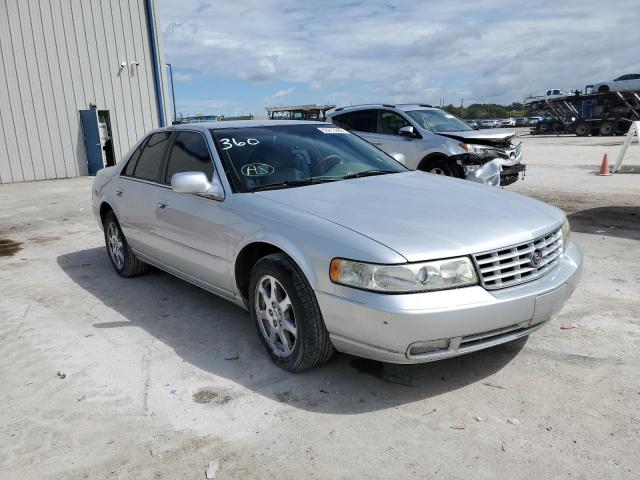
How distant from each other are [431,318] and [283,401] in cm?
101

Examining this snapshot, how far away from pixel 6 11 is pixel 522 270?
1606 cm

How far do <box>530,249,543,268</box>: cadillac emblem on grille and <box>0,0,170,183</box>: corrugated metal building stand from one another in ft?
51.2

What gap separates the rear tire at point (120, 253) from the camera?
545 centimetres

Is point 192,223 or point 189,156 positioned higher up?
point 189,156

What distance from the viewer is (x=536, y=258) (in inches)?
121

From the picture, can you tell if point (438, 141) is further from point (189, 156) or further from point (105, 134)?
point (105, 134)

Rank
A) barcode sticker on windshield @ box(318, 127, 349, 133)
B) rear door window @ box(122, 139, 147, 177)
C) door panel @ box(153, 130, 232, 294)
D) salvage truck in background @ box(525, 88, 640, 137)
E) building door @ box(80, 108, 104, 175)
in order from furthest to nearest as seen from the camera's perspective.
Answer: salvage truck in background @ box(525, 88, 640, 137) → building door @ box(80, 108, 104, 175) → rear door window @ box(122, 139, 147, 177) → barcode sticker on windshield @ box(318, 127, 349, 133) → door panel @ box(153, 130, 232, 294)

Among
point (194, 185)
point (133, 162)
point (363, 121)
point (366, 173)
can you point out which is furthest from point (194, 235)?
point (363, 121)

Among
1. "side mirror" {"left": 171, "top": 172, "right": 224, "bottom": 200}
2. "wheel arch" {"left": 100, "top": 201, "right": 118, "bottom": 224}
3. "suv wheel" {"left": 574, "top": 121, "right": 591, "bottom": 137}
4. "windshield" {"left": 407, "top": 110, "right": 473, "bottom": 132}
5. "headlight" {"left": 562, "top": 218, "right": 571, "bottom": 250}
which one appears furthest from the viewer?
"suv wheel" {"left": 574, "top": 121, "right": 591, "bottom": 137}

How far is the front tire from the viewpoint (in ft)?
10.2

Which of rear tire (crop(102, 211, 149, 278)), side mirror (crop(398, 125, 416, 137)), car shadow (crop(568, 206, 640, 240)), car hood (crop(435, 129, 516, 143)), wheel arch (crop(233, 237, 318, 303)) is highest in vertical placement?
side mirror (crop(398, 125, 416, 137))

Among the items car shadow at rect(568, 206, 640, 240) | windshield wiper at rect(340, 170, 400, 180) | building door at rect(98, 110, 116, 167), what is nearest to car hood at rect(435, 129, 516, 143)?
car shadow at rect(568, 206, 640, 240)

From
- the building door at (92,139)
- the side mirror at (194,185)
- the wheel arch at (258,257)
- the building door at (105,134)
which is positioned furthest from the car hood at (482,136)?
the building door at (105,134)

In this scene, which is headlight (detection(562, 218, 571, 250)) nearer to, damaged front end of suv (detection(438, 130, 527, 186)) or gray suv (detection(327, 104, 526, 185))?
gray suv (detection(327, 104, 526, 185))
